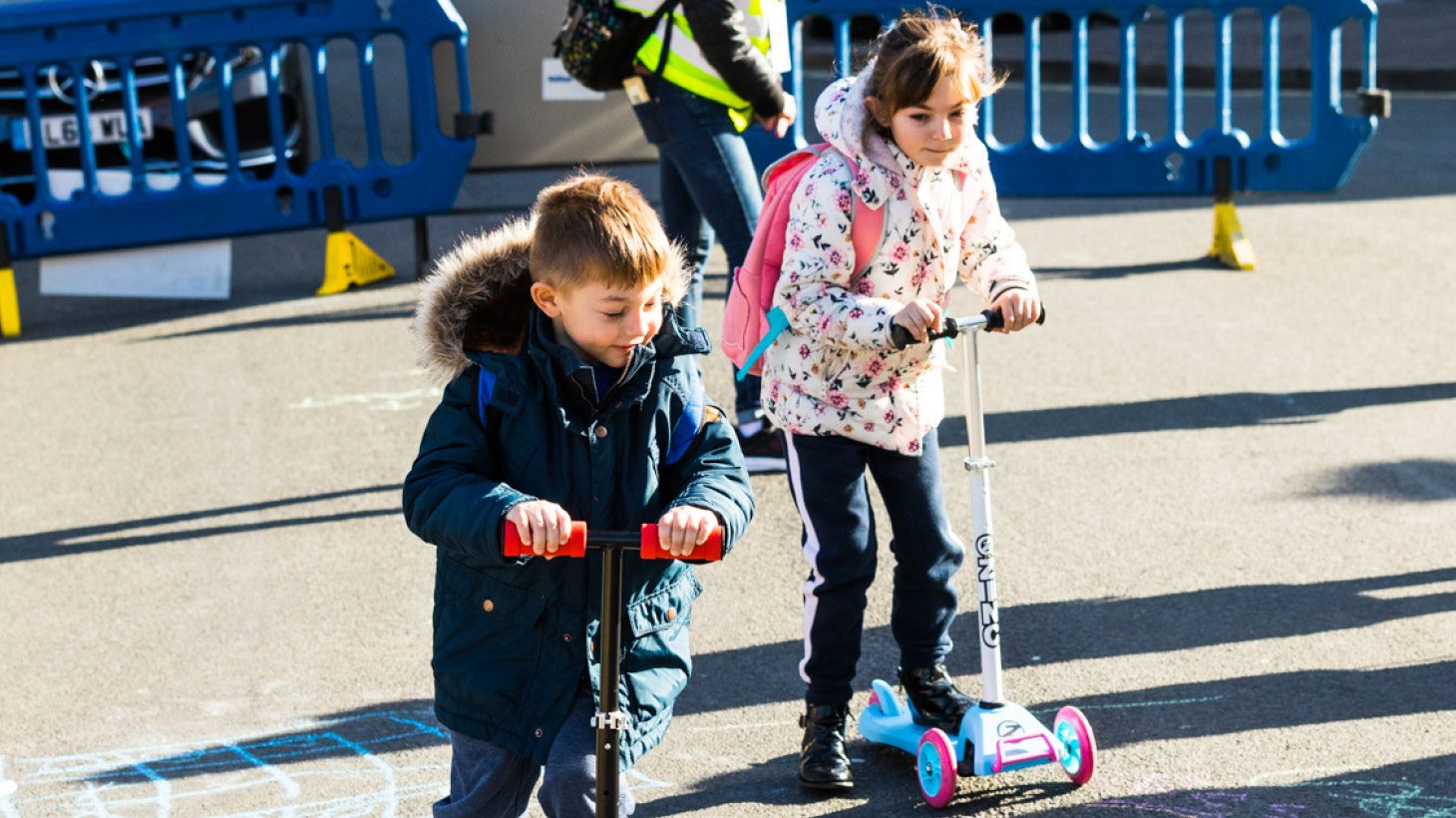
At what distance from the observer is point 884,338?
11.8 ft

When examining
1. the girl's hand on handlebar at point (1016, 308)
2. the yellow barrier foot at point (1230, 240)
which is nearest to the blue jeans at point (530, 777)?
the girl's hand on handlebar at point (1016, 308)

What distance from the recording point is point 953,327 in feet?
11.7

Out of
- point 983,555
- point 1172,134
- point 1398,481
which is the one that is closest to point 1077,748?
point 983,555

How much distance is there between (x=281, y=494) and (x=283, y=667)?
1.51m

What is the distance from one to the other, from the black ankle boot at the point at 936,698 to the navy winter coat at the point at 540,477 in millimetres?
1066

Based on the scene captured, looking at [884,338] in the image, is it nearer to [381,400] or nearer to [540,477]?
[540,477]

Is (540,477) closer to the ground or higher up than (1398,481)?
higher up

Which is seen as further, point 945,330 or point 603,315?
point 945,330

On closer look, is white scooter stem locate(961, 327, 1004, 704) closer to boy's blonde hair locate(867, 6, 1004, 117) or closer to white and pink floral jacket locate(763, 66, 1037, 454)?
white and pink floral jacket locate(763, 66, 1037, 454)

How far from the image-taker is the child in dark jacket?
2.99m

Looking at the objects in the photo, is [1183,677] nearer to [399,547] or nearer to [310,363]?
[399,547]

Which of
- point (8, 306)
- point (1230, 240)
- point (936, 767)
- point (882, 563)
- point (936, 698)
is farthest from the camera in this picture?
point (1230, 240)

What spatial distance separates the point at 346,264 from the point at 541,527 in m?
6.57

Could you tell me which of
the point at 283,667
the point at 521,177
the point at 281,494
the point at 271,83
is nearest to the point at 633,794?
the point at 283,667
